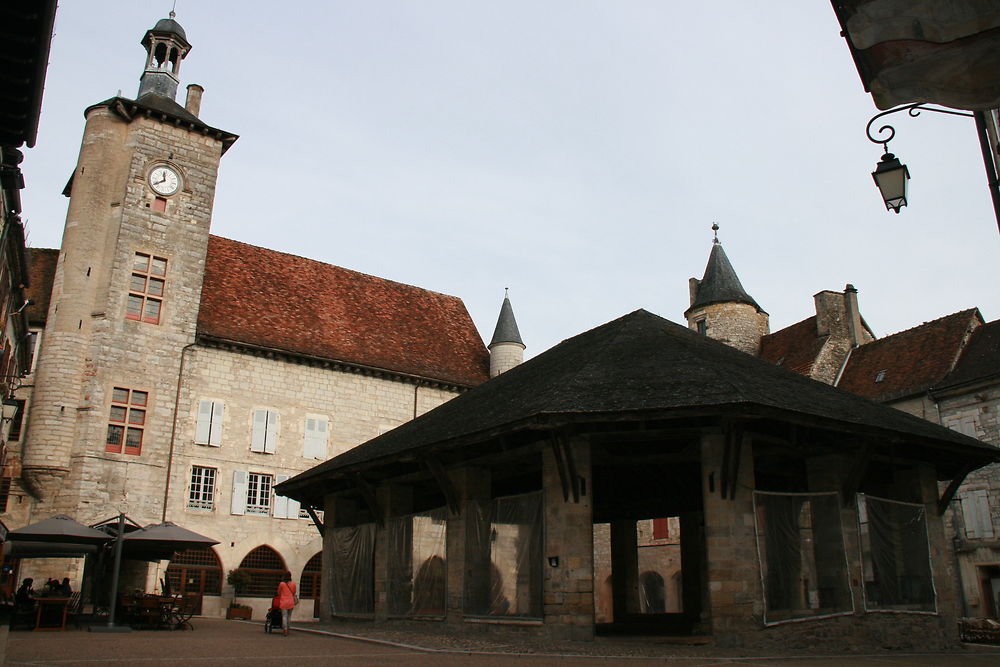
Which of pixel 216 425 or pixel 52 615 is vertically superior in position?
pixel 216 425

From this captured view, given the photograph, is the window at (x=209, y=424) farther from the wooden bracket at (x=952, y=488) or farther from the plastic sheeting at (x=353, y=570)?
the wooden bracket at (x=952, y=488)

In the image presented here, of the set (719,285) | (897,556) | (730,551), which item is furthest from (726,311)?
(730,551)

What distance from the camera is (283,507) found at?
24125mm

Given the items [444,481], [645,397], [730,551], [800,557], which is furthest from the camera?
[444,481]

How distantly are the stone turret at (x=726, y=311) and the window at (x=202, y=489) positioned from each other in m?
21.3

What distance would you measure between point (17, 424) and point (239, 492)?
20.3ft

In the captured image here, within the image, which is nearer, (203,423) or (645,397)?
(645,397)

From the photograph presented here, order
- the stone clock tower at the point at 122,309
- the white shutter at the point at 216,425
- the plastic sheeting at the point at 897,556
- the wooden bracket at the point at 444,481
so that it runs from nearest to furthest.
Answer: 1. the plastic sheeting at the point at 897,556
2. the wooden bracket at the point at 444,481
3. the stone clock tower at the point at 122,309
4. the white shutter at the point at 216,425

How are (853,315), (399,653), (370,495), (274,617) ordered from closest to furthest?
(399,653), (274,617), (370,495), (853,315)

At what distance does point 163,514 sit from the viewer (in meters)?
22.1

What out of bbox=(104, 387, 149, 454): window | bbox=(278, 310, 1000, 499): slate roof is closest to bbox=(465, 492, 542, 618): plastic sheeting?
bbox=(278, 310, 1000, 499): slate roof

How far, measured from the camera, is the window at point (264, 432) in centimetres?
2409

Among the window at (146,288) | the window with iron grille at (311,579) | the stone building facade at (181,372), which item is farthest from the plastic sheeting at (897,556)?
the window at (146,288)

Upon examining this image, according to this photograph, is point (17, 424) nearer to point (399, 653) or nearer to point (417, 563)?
point (417, 563)
